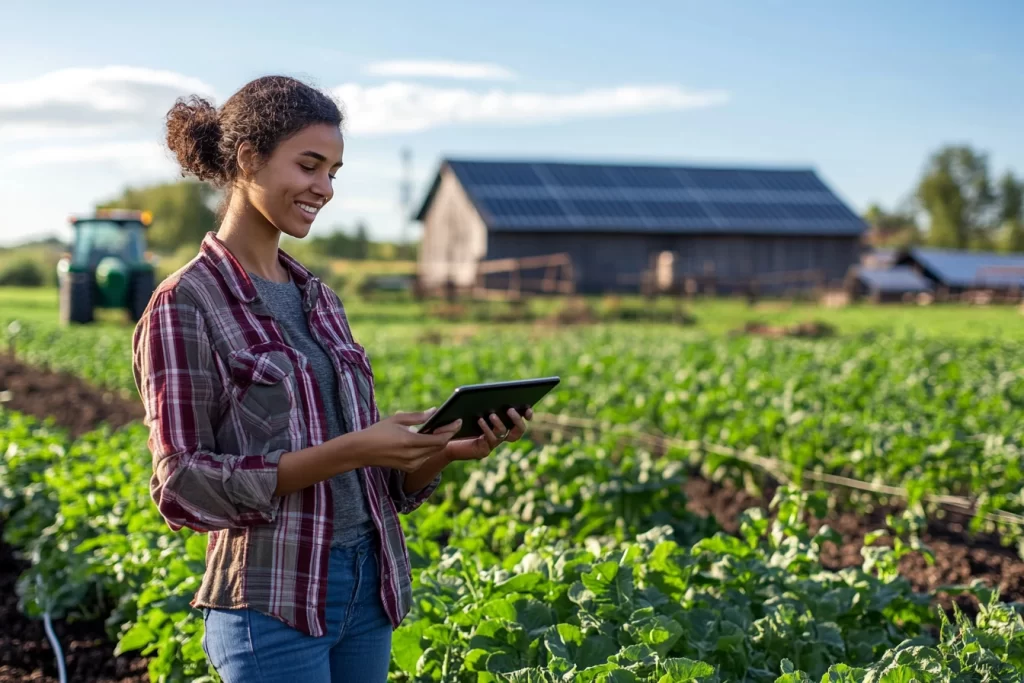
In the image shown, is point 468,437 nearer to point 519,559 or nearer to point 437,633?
point 437,633

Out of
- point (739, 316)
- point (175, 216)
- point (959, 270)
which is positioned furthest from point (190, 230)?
point (739, 316)

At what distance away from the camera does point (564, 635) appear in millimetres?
2732

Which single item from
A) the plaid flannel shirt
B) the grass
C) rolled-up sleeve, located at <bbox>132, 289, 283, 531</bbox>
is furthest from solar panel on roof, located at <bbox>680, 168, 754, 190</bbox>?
rolled-up sleeve, located at <bbox>132, 289, 283, 531</bbox>

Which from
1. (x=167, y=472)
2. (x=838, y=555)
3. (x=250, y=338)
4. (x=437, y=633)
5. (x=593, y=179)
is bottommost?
(x=838, y=555)

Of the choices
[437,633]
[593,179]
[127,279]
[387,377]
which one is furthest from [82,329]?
[593,179]

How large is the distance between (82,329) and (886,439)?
14.7m

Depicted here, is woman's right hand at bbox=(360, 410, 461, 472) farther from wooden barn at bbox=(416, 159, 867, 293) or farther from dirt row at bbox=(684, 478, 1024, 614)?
wooden barn at bbox=(416, 159, 867, 293)

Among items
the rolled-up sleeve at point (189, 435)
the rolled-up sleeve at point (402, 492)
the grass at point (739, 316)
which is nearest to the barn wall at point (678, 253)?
the grass at point (739, 316)

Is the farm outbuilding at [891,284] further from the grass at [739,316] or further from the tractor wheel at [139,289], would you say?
the tractor wheel at [139,289]

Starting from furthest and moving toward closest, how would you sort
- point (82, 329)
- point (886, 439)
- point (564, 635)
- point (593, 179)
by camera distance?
point (593, 179) < point (82, 329) < point (886, 439) < point (564, 635)

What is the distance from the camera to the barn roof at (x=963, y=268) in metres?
38.1

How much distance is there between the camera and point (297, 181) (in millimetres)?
2059

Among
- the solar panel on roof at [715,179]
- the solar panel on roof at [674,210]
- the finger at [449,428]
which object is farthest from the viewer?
the solar panel on roof at [715,179]

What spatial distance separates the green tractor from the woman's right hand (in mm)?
16952
